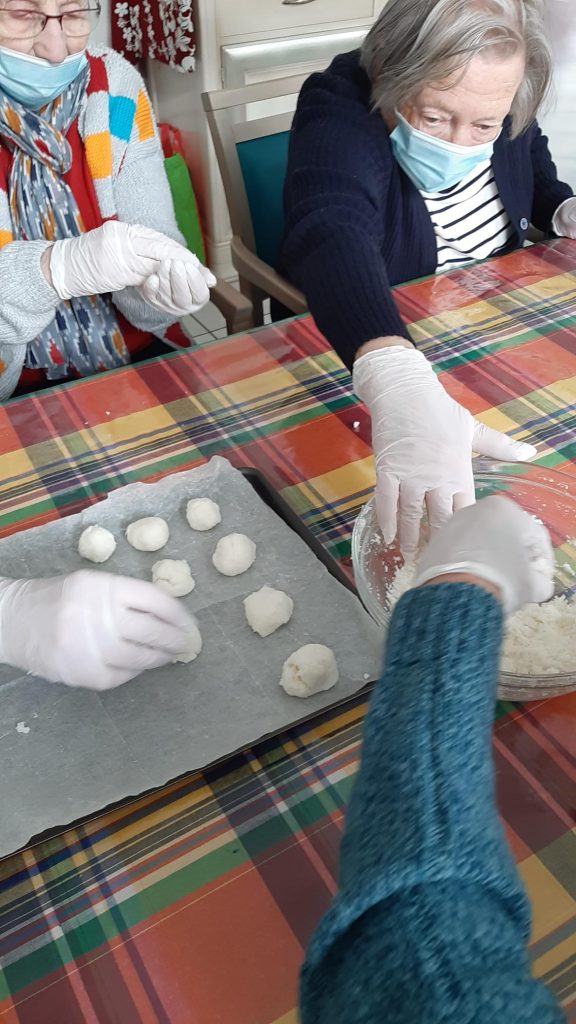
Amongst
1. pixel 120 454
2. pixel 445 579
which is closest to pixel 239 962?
pixel 445 579

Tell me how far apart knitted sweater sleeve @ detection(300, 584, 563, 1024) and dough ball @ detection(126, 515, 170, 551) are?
1.79 ft

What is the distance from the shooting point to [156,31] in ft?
9.90

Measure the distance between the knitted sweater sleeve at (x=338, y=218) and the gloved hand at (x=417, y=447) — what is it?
0.14 meters

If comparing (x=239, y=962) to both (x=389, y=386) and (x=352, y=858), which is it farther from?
(x=389, y=386)

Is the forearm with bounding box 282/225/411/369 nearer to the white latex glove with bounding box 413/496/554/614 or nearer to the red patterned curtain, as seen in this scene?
the white latex glove with bounding box 413/496/554/614

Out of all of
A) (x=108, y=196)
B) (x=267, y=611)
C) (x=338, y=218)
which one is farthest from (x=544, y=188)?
(x=267, y=611)

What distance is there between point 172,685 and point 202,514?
0.26 m

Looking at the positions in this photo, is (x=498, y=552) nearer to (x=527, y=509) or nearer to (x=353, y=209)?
(x=527, y=509)

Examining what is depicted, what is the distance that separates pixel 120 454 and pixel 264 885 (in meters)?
0.68

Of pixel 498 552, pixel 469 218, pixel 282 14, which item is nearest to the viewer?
pixel 498 552

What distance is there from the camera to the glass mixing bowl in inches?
34.9

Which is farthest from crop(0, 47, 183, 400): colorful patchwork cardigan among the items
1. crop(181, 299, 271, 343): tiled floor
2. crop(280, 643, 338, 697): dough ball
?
crop(181, 299, 271, 343): tiled floor

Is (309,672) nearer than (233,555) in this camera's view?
Yes

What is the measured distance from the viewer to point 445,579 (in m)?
0.61
